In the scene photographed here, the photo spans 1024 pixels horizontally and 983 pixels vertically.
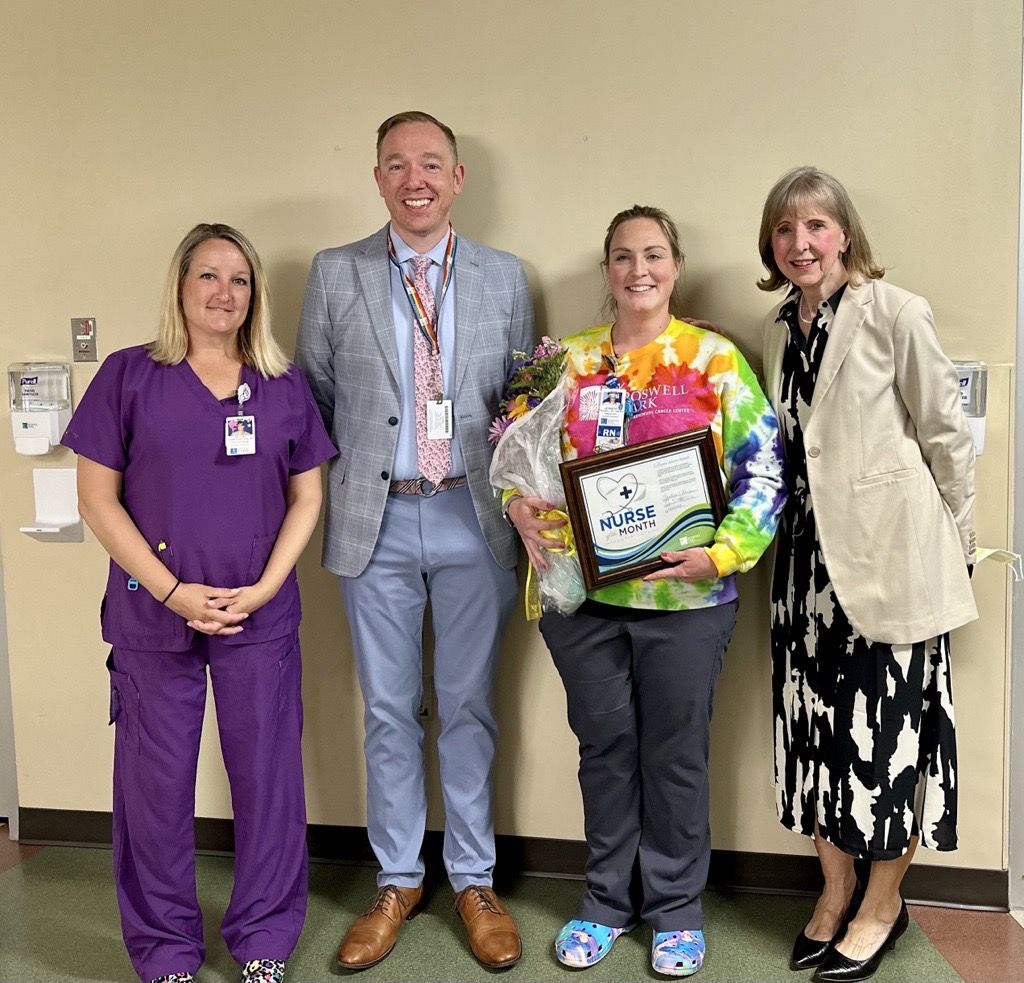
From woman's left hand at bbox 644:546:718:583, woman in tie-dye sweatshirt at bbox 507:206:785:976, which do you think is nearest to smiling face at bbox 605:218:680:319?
woman in tie-dye sweatshirt at bbox 507:206:785:976

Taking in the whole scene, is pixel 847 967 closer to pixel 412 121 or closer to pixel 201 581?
pixel 201 581

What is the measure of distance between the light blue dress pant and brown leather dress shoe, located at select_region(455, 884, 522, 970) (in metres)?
0.04

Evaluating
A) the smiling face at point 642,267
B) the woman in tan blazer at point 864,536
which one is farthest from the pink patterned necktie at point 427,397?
the woman in tan blazer at point 864,536

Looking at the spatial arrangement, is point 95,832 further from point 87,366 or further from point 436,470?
point 436,470

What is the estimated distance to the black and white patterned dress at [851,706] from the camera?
2.28 meters

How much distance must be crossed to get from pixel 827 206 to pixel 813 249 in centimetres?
10

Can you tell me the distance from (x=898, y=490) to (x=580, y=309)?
0.96 metres

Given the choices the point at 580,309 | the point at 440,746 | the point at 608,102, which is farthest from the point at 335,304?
the point at 440,746

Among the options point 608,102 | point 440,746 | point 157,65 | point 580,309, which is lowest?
point 440,746

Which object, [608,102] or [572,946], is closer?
[572,946]

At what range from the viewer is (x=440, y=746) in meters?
2.66

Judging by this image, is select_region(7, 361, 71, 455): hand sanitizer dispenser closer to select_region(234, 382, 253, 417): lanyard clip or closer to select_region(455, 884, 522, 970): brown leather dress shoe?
select_region(234, 382, 253, 417): lanyard clip

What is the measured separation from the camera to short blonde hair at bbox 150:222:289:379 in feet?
7.41

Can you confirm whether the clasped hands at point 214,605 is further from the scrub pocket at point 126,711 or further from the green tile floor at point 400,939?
the green tile floor at point 400,939
